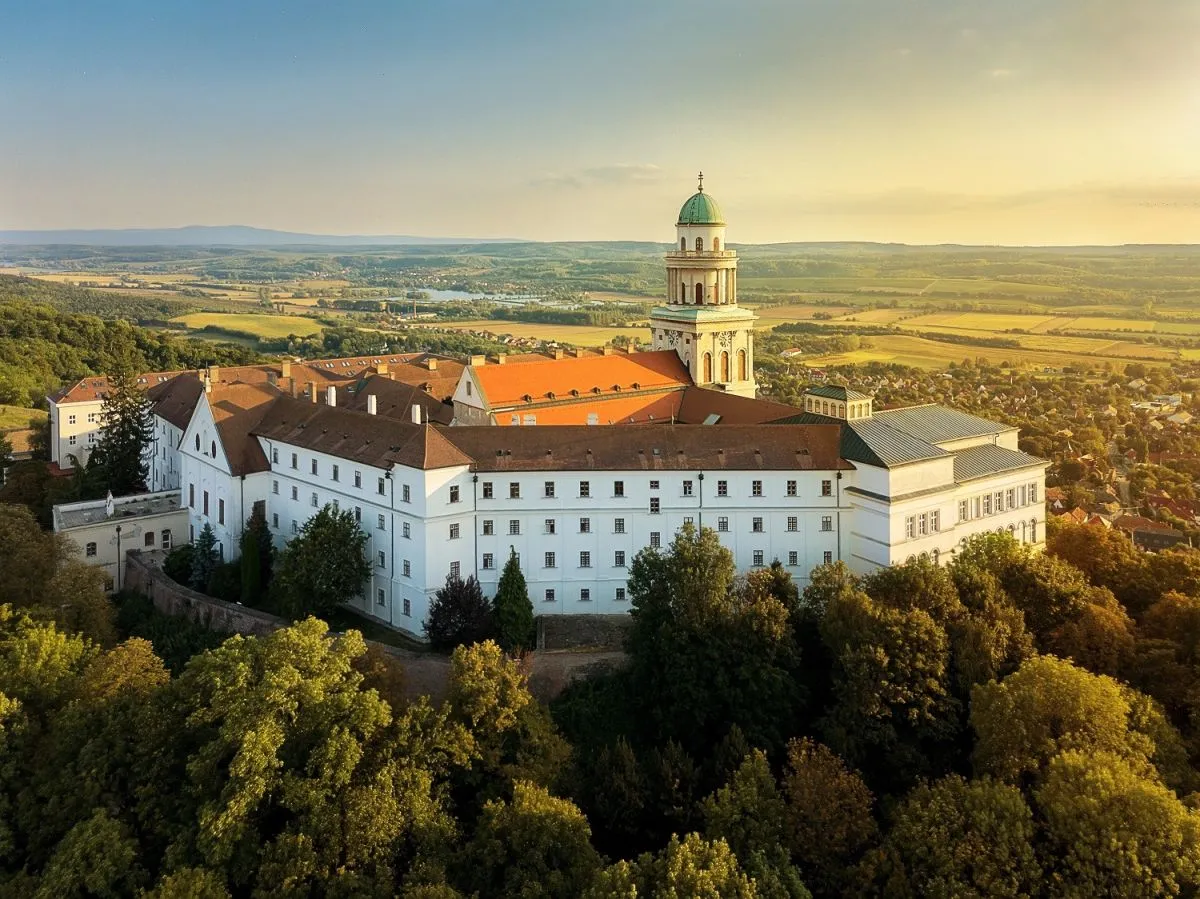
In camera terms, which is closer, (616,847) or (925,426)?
(616,847)

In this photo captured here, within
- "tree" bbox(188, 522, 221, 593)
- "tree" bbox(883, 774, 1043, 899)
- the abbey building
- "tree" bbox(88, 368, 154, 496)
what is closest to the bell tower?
the abbey building

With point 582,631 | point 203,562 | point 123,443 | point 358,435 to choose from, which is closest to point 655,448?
point 582,631

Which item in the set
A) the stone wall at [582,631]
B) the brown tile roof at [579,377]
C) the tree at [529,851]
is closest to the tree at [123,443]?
the brown tile roof at [579,377]

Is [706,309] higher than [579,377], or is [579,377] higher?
[706,309]

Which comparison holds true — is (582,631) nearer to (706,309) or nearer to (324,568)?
(324,568)

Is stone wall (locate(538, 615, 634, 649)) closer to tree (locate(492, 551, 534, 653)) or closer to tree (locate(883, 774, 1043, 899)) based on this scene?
tree (locate(492, 551, 534, 653))

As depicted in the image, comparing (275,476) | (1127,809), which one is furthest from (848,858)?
(275,476)

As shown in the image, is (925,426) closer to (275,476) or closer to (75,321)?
(275,476)

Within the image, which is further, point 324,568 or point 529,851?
point 324,568
